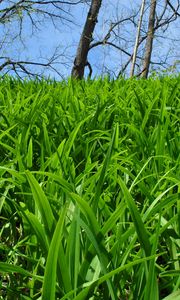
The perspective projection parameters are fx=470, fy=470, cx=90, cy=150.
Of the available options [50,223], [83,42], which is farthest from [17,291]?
[83,42]

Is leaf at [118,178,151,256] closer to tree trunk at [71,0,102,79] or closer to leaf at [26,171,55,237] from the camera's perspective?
leaf at [26,171,55,237]

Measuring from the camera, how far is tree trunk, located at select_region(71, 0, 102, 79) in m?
9.88

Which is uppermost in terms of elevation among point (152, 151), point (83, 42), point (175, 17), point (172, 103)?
point (175, 17)

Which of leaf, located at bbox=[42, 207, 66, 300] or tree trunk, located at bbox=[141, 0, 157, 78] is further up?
tree trunk, located at bbox=[141, 0, 157, 78]

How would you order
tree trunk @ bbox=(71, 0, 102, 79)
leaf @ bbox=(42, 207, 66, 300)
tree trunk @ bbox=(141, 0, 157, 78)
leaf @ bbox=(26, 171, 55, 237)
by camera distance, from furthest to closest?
tree trunk @ bbox=(141, 0, 157, 78) < tree trunk @ bbox=(71, 0, 102, 79) < leaf @ bbox=(26, 171, 55, 237) < leaf @ bbox=(42, 207, 66, 300)

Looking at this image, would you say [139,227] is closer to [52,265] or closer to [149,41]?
[52,265]

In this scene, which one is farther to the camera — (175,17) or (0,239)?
(175,17)

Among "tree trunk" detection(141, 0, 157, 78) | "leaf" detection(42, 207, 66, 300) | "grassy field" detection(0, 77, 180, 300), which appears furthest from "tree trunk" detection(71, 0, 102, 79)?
"leaf" detection(42, 207, 66, 300)

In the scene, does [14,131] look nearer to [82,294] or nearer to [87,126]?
[87,126]

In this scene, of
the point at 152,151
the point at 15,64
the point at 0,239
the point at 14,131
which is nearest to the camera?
the point at 0,239

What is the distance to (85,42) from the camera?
10.1 m

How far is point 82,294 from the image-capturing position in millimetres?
580

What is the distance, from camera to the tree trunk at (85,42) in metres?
9.88

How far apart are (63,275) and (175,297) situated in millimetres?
148
